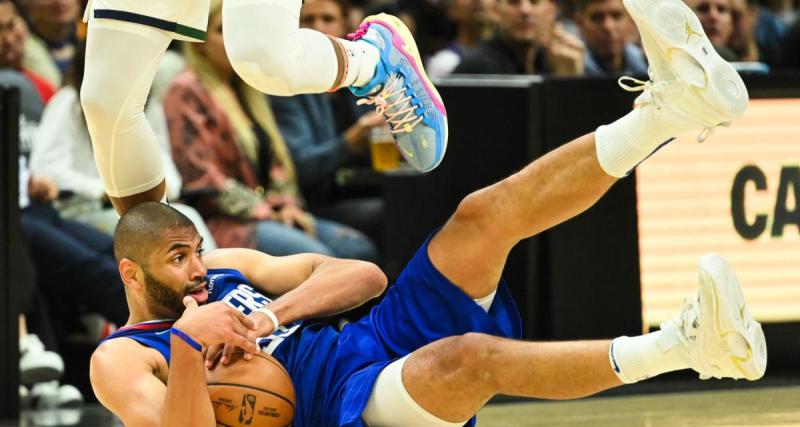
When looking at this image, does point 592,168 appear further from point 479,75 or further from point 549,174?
point 479,75

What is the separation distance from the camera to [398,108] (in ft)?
13.9

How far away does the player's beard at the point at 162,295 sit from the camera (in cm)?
402

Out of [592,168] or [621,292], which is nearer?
[592,168]

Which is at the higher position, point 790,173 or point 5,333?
point 790,173

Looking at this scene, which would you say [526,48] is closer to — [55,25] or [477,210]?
[55,25]

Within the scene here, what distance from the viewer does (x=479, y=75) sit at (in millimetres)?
7555

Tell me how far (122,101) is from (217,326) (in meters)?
0.80

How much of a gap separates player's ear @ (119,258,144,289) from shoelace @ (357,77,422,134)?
31.8 inches

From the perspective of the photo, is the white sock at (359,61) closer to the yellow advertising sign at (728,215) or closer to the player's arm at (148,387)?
the player's arm at (148,387)

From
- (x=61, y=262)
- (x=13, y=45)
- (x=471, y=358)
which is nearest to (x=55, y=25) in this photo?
(x=13, y=45)

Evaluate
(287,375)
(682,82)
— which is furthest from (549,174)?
(287,375)

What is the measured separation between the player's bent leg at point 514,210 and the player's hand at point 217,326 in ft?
1.79

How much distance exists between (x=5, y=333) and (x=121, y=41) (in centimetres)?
224

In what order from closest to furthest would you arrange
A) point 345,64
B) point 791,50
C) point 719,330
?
point 719,330
point 345,64
point 791,50
